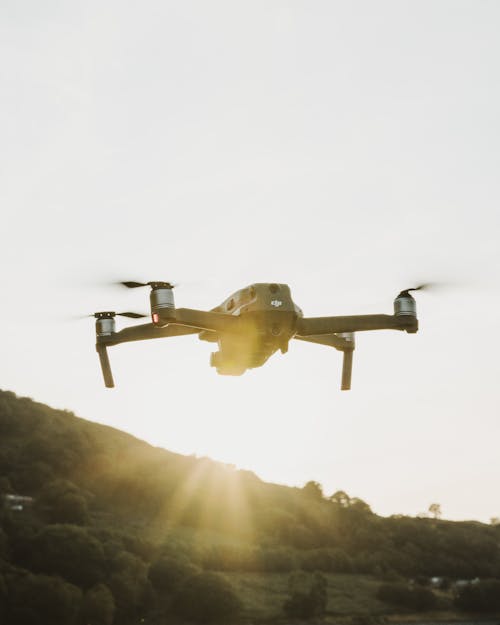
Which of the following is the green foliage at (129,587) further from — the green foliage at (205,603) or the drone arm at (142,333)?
the drone arm at (142,333)

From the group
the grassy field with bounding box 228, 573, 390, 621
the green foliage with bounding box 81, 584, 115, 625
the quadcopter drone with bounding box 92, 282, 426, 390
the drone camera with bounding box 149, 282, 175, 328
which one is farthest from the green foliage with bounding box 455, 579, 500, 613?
the drone camera with bounding box 149, 282, 175, 328

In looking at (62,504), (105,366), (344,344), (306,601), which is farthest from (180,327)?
(62,504)

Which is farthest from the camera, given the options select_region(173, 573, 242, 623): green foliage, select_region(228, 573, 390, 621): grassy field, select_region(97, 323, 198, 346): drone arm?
select_region(228, 573, 390, 621): grassy field

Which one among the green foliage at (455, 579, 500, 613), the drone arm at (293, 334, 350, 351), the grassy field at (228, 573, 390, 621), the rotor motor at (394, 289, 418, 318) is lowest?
the green foliage at (455, 579, 500, 613)

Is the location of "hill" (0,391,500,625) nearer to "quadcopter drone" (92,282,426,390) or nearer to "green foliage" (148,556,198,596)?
"green foliage" (148,556,198,596)

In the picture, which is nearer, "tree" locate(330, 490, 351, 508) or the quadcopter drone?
the quadcopter drone

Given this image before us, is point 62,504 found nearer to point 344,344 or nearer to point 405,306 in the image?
point 344,344
